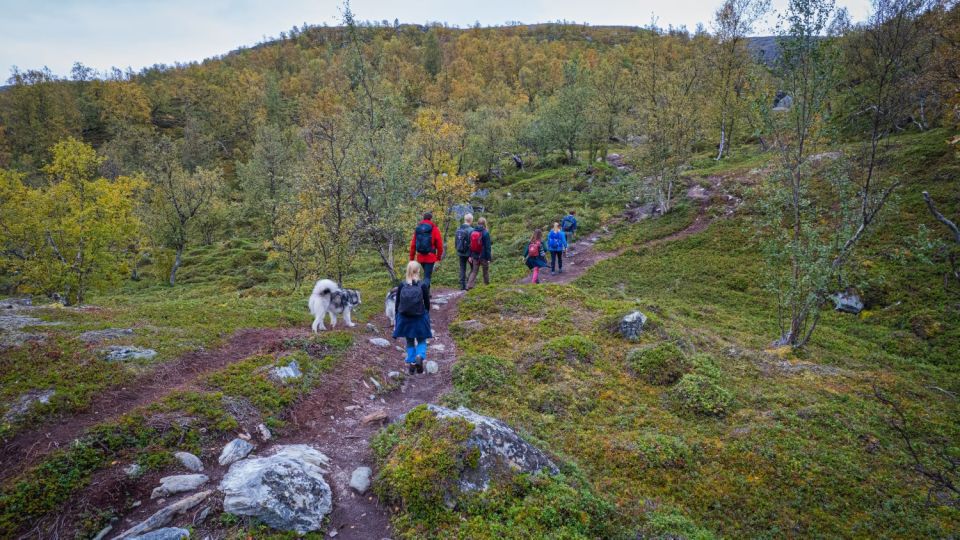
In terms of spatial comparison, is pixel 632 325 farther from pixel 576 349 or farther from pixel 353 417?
pixel 353 417

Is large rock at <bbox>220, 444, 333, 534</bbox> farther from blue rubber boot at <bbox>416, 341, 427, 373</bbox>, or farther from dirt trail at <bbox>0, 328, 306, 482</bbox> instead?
blue rubber boot at <bbox>416, 341, 427, 373</bbox>

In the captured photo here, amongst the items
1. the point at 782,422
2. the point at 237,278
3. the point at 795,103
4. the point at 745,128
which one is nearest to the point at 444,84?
the point at 745,128

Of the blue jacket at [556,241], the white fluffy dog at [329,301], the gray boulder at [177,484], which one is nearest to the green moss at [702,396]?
the gray boulder at [177,484]

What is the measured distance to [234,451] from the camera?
262 inches

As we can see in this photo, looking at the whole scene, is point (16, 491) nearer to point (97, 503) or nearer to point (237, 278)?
point (97, 503)

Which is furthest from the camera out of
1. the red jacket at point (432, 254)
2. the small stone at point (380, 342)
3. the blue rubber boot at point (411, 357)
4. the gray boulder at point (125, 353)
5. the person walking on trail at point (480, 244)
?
the person walking on trail at point (480, 244)

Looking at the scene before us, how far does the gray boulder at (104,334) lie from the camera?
9427 mm

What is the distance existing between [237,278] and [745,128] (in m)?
49.2

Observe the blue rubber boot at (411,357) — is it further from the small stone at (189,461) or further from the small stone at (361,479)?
the small stone at (189,461)

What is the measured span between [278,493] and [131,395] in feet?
14.3

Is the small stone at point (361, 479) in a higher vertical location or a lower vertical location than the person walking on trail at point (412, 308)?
lower

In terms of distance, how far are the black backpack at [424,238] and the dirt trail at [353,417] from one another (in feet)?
9.14

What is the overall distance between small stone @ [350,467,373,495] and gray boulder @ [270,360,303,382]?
3169mm

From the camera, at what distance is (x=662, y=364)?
1091 centimetres
